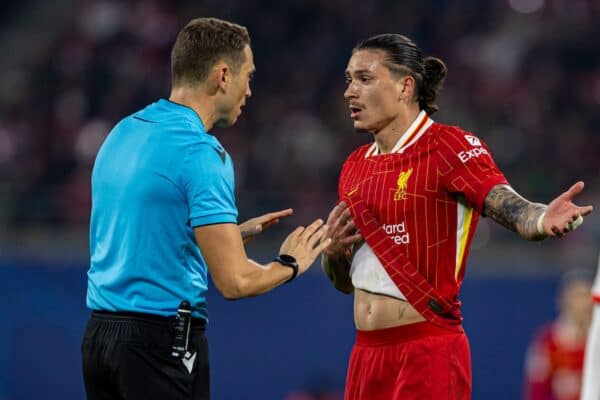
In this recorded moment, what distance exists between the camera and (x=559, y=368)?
8.82m

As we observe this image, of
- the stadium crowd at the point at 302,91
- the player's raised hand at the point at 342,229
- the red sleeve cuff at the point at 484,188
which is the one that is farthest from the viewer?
the stadium crowd at the point at 302,91

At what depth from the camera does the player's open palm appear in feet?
16.1

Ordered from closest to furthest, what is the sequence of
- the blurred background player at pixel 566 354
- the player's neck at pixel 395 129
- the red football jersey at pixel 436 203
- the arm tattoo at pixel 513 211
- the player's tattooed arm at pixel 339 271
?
the arm tattoo at pixel 513 211
the red football jersey at pixel 436 203
the player's neck at pixel 395 129
the player's tattooed arm at pixel 339 271
the blurred background player at pixel 566 354

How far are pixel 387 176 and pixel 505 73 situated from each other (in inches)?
369

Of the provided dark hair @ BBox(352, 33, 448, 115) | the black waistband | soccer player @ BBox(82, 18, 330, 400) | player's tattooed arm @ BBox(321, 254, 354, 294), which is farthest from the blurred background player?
the black waistband

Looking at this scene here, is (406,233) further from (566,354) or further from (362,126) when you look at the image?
(566,354)

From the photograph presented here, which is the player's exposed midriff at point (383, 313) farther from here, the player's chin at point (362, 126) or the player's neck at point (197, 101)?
the player's neck at point (197, 101)

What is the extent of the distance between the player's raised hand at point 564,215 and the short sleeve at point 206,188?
1.24 metres

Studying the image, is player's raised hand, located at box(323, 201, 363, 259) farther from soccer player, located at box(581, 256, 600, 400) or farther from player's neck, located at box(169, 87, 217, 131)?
soccer player, located at box(581, 256, 600, 400)

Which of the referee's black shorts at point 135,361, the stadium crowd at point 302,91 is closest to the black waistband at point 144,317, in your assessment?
the referee's black shorts at point 135,361

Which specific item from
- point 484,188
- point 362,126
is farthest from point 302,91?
point 484,188

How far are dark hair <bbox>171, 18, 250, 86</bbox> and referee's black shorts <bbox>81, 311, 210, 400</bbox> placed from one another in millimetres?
1026

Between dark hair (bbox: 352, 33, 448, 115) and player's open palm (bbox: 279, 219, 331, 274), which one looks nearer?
player's open palm (bbox: 279, 219, 331, 274)

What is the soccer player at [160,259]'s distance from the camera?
179 inches
